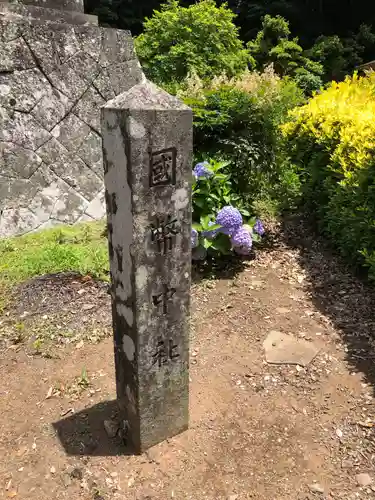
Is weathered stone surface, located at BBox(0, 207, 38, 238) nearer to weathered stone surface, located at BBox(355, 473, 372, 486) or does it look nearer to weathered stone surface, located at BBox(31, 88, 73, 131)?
weathered stone surface, located at BBox(31, 88, 73, 131)

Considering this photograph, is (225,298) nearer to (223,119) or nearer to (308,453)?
(308,453)

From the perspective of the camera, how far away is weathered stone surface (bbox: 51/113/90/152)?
506 centimetres

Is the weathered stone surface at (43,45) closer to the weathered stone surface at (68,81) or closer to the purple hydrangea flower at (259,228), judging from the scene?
the weathered stone surface at (68,81)

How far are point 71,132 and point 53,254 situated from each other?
5.62ft

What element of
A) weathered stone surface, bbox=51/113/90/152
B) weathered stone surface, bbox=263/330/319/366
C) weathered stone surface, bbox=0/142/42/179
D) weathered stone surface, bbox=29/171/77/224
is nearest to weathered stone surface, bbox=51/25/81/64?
weathered stone surface, bbox=51/113/90/152

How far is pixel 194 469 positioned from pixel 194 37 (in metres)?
9.03

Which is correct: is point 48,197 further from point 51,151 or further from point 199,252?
point 199,252

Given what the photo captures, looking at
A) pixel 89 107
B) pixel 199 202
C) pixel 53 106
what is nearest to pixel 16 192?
pixel 53 106

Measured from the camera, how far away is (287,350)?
10.6 feet

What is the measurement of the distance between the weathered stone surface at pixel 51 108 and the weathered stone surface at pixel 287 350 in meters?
3.51

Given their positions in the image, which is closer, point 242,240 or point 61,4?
point 242,240

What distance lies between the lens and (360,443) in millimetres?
2438

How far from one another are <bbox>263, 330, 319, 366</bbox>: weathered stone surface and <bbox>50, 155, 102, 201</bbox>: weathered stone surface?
123 inches

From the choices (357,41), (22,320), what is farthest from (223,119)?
(357,41)
